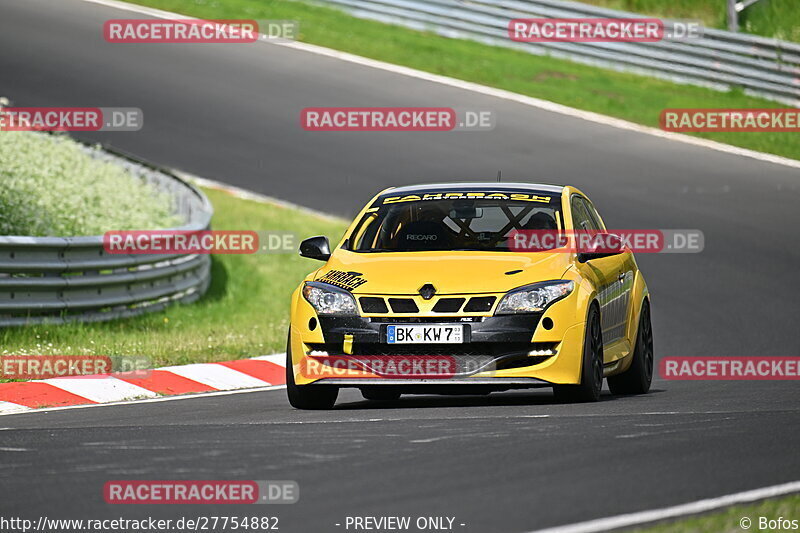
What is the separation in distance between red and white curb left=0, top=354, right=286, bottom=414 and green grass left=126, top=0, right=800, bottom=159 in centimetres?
1435

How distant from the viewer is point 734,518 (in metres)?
6.29

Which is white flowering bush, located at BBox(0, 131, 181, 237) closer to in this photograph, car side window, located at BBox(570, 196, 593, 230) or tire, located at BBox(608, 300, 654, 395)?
car side window, located at BBox(570, 196, 593, 230)

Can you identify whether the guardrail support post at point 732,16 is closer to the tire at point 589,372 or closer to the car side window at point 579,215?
the car side window at point 579,215

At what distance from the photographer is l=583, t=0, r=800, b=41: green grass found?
31609 millimetres

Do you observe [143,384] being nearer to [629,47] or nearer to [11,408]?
[11,408]

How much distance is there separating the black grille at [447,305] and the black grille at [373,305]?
34 centimetres

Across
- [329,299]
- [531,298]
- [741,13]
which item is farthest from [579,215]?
[741,13]

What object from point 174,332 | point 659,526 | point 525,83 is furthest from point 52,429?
point 525,83

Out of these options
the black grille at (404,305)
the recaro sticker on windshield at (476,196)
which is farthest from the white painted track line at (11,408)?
the recaro sticker on windshield at (476,196)

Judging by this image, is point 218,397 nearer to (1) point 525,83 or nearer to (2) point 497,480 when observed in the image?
(2) point 497,480

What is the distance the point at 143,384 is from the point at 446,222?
2.80 metres

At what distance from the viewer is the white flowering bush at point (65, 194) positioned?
56.8ft

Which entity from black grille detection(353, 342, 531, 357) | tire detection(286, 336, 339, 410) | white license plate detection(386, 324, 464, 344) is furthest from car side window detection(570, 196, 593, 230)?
tire detection(286, 336, 339, 410)

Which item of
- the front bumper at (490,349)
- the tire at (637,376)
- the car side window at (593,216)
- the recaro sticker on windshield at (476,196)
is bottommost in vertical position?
the tire at (637,376)
